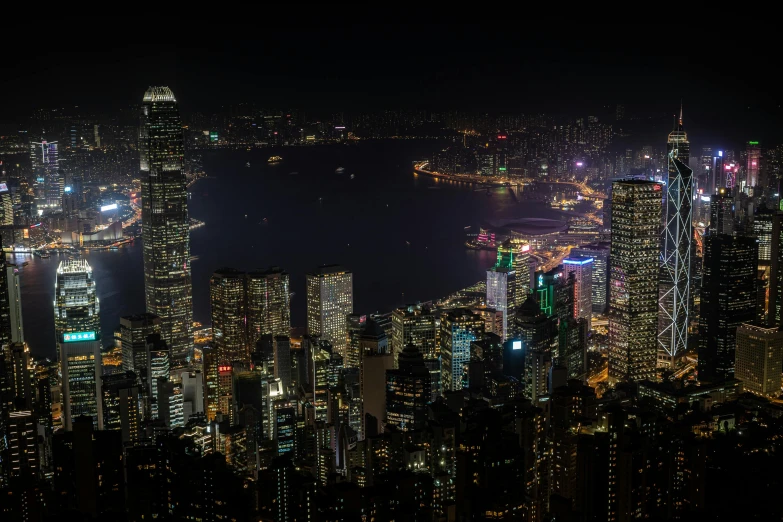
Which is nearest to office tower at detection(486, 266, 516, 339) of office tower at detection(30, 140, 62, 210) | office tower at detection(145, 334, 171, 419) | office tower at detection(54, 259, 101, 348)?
office tower at detection(145, 334, 171, 419)

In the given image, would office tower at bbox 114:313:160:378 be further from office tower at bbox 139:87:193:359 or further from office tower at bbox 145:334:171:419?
office tower at bbox 139:87:193:359

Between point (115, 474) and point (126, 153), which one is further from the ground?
point (126, 153)

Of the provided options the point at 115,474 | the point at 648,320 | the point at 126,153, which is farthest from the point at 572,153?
the point at 115,474

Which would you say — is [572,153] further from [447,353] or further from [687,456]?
[687,456]

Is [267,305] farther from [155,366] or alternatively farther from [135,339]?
[155,366]

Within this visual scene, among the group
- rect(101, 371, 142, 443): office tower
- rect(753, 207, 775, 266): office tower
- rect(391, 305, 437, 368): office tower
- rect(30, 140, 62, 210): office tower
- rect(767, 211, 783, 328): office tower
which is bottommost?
rect(101, 371, 142, 443): office tower
